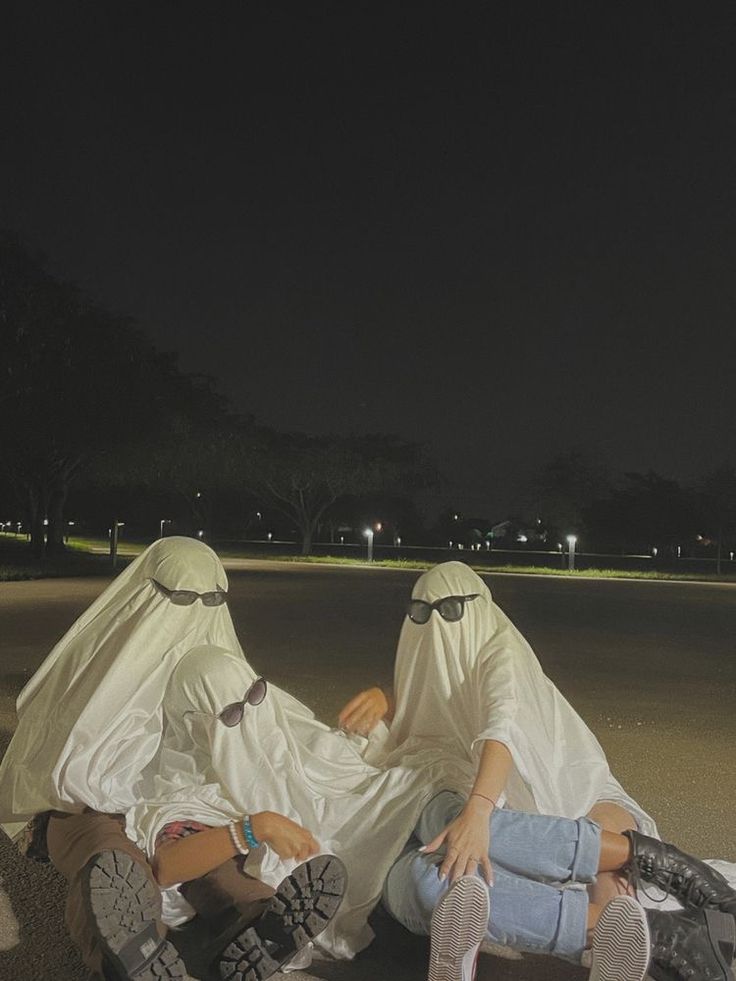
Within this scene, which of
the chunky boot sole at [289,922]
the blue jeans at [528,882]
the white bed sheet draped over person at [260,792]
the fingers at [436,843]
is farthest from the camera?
the white bed sheet draped over person at [260,792]

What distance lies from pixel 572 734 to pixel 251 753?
3.73 feet

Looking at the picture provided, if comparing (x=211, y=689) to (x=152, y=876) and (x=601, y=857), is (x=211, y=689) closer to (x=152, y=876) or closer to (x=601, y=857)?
(x=152, y=876)

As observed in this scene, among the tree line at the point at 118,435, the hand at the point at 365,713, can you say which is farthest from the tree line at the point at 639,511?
the hand at the point at 365,713

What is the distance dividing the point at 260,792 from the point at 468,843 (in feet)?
2.29

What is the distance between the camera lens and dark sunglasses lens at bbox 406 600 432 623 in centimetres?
374

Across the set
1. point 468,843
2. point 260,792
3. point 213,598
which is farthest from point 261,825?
point 213,598

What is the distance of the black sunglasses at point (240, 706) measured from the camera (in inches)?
130

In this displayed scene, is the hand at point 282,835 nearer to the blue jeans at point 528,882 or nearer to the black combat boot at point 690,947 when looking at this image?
the blue jeans at point 528,882

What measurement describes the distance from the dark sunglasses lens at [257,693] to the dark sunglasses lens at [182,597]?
45 cm

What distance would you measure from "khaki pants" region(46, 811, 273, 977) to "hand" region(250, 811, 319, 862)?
0.13 meters

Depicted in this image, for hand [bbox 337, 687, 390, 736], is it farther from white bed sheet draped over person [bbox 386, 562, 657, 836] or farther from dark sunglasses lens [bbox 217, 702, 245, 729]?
dark sunglasses lens [bbox 217, 702, 245, 729]

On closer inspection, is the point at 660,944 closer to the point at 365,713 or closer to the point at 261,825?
the point at 261,825

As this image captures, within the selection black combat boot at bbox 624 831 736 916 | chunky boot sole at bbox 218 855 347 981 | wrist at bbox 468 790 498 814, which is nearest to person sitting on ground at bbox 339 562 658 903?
wrist at bbox 468 790 498 814

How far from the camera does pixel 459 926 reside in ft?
9.03
